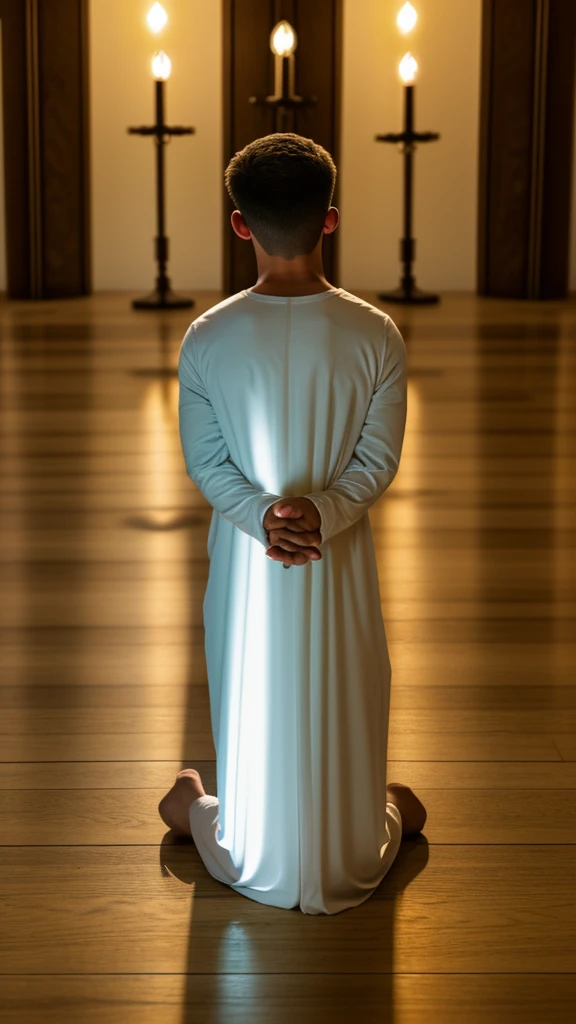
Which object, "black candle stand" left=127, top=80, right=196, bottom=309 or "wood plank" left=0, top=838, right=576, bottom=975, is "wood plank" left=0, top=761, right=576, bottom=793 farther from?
"black candle stand" left=127, top=80, right=196, bottom=309

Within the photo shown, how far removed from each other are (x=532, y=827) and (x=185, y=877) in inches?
20.6

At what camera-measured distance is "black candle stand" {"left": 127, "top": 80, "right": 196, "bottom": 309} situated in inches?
300

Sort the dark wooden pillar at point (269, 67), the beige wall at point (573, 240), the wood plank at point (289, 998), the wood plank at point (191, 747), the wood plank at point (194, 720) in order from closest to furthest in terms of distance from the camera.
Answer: the wood plank at point (289, 998) < the wood plank at point (191, 747) < the wood plank at point (194, 720) < the dark wooden pillar at point (269, 67) < the beige wall at point (573, 240)

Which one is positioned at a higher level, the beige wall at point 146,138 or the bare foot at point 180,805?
the beige wall at point 146,138

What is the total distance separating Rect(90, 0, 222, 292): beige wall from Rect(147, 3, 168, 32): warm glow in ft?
2.01

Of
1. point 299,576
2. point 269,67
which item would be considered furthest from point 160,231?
point 299,576

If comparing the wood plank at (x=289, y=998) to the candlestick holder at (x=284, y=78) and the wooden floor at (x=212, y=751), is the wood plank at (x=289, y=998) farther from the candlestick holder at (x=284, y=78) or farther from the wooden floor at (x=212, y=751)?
the candlestick holder at (x=284, y=78)

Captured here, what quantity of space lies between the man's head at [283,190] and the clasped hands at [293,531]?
317 millimetres

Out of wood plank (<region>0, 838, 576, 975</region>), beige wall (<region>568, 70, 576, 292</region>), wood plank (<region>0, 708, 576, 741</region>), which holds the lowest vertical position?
wood plank (<region>0, 708, 576, 741</region>)

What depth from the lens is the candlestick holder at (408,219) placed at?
302 inches

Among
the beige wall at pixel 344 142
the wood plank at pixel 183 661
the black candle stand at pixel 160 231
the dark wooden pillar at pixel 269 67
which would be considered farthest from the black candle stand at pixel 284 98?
the wood plank at pixel 183 661

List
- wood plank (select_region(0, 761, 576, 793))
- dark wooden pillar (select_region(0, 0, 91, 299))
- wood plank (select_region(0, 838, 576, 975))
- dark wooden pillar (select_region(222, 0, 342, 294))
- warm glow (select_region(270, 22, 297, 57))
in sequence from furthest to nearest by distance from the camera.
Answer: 1. dark wooden pillar (select_region(222, 0, 342, 294))
2. dark wooden pillar (select_region(0, 0, 91, 299))
3. warm glow (select_region(270, 22, 297, 57))
4. wood plank (select_region(0, 761, 576, 793))
5. wood plank (select_region(0, 838, 576, 975))

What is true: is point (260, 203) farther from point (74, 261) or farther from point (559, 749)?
point (74, 261)

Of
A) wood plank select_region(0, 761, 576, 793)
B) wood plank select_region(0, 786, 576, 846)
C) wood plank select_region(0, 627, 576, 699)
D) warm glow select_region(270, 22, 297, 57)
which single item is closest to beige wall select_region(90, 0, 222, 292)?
warm glow select_region(270, 22, 297, 57)
